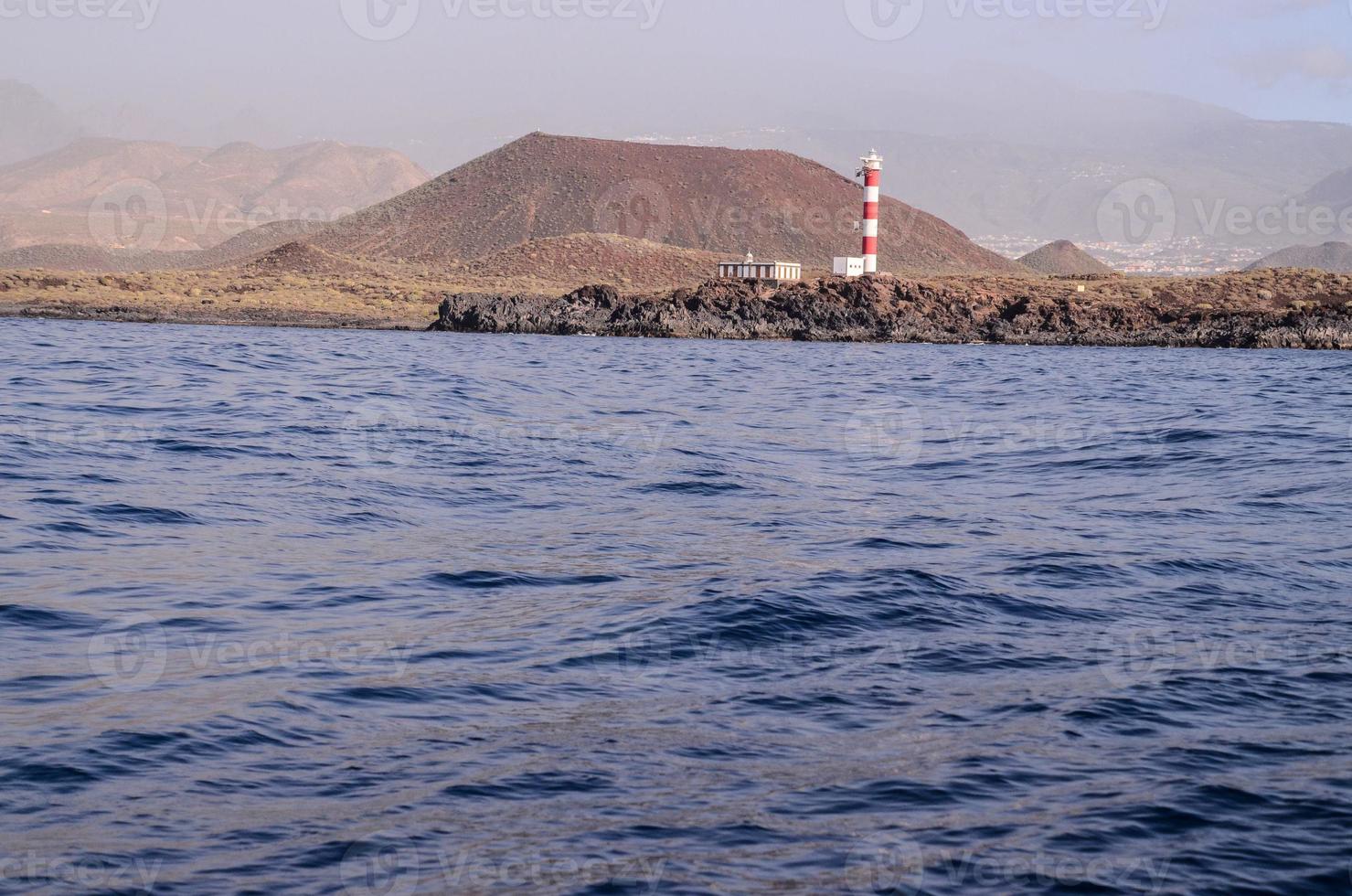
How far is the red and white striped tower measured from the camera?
3076 inches

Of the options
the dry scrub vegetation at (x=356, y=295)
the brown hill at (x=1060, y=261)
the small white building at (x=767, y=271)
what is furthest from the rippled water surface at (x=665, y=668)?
the brown hill at (x=1060, y=261)

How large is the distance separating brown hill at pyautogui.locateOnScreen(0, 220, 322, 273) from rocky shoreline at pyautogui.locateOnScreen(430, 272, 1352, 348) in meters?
94.5

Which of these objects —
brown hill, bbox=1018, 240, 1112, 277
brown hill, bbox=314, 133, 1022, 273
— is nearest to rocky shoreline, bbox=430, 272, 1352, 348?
brown hill, bbox=314, 133, 1022, 273

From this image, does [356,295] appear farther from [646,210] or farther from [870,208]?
[646,210]

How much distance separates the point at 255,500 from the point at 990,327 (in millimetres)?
51758

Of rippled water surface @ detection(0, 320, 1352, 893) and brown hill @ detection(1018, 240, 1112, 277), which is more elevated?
brown hill @ detection(1018, 240, 1112, 277)

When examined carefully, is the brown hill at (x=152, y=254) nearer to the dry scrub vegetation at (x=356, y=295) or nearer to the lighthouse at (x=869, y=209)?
the dry scrub vegetation at (x=356, y=295)

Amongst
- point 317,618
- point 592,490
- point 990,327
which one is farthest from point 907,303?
point 317,618

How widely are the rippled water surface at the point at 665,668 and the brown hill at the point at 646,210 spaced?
11817cm

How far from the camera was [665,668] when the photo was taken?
801 centimetres

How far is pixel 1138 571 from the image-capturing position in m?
10.9

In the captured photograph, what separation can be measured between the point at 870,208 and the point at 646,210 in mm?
71945

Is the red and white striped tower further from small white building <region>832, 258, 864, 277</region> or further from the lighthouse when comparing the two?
small white building <region>832, 258, 864, 277</region>

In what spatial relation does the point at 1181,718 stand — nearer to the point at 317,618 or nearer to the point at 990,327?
the point at 317,618
